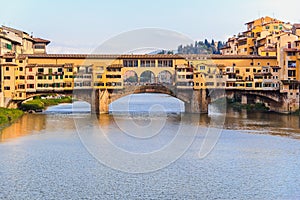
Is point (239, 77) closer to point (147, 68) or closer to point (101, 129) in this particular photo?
point (147, 68)

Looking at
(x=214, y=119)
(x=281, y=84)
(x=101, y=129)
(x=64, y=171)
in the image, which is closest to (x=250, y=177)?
(x=64, y=171)

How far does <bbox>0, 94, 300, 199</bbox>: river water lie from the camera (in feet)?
52.0

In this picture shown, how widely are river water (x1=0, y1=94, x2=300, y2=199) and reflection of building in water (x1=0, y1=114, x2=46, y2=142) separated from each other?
0.18 ft

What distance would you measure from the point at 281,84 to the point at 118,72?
1263 centimetres

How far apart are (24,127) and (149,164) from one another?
43.6ft

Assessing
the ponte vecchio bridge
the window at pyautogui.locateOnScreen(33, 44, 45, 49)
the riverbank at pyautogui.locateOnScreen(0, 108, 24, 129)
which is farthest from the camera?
the window at pyautogui.locateOnScreen(33, 44, 45, 49)

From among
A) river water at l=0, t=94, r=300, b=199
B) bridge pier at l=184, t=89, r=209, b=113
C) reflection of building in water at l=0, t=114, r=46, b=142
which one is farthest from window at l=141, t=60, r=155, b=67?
river water at l=0, t=94, r=300, b=199

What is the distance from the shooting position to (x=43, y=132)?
2892cm

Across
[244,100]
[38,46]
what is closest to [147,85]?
[244,100]

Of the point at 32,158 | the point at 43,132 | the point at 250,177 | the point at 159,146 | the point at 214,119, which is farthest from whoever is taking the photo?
the point at 214,119

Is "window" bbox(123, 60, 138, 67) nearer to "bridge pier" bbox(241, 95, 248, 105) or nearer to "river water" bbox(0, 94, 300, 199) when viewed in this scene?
"river water" bbox(0, 94, 300, 199)

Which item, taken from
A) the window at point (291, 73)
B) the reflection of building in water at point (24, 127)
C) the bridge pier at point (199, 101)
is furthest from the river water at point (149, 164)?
the window at point (291, 73)

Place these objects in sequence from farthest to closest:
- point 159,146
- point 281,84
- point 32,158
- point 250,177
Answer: point 281,84
point 159,146
point 32,158
point 250,177

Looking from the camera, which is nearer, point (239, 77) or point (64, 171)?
point (64, 171)
